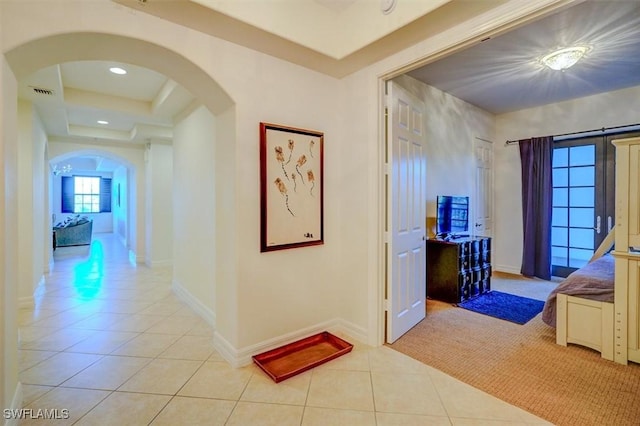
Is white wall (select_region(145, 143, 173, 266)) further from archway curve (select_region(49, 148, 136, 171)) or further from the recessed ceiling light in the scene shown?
the recessed ceiling light

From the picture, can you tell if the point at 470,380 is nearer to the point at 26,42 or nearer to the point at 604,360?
the point at 604,360

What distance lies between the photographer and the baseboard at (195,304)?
10.5ft

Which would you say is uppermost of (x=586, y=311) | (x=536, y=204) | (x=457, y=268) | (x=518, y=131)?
(x=518, y=131)

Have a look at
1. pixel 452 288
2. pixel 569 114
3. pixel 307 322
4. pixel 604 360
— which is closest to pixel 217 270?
pixel 307 322

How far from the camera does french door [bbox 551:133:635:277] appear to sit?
4.46 metres

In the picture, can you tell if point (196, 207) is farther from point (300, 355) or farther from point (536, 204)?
point (536, 204)

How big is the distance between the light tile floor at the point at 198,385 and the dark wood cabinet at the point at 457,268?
65.0 inches

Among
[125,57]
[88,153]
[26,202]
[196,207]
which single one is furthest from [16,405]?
[88,153]

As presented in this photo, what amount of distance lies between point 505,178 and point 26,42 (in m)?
6.20

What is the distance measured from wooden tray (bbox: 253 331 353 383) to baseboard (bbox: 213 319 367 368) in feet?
0.14

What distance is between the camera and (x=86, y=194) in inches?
456

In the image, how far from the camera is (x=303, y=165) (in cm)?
272

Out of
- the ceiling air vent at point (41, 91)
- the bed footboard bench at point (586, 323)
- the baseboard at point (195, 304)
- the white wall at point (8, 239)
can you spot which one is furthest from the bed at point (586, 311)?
the ceiling air vent at point (41, 91)

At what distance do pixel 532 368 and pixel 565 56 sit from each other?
299cm
